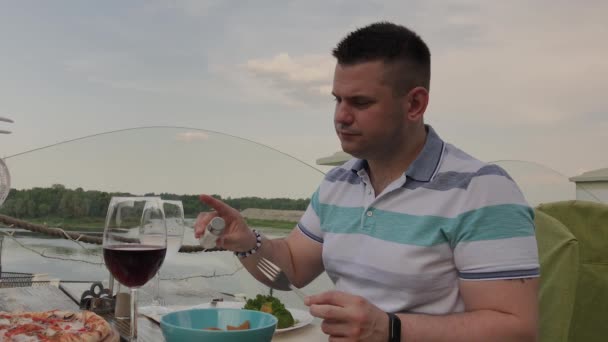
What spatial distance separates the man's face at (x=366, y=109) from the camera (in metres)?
1.34

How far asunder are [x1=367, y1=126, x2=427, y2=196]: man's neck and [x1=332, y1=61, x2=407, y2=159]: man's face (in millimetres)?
55

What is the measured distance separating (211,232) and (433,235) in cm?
47

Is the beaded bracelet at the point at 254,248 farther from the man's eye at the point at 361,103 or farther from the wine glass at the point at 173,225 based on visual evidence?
the man's eye at the point at 361,103

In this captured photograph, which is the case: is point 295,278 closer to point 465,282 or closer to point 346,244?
point 346,244

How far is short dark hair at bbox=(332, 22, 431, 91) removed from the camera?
1373 millimetres

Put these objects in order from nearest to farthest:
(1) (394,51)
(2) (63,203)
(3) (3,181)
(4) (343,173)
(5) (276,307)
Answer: (5) (276,307)
(1) (394,51)
(4) (343,173)
(3) (3,181)
(2) (63,203)

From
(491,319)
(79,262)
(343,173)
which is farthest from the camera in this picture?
(79,262)

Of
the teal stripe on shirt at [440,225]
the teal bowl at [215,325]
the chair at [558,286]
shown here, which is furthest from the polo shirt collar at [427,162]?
the teal bowl at [215,325]

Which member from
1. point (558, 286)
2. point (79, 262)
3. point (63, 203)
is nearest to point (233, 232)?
point (558, 286)

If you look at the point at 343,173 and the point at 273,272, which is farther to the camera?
the point at 343,173

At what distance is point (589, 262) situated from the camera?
169 cm

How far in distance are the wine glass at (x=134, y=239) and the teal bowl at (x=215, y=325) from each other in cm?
14

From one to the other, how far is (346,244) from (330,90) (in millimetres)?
387

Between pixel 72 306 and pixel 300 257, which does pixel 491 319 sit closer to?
pixel 300 257
